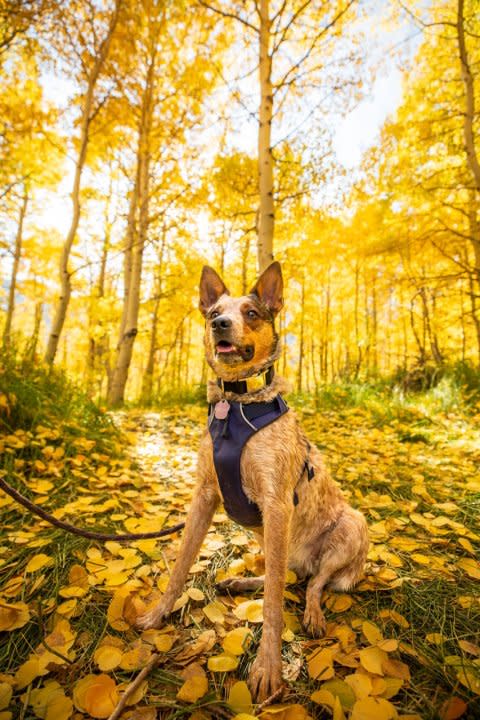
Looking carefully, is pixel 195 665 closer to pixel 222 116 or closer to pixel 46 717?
pixel 46 717

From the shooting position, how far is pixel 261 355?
205 centimetres

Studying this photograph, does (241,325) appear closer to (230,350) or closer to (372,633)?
(230,350)

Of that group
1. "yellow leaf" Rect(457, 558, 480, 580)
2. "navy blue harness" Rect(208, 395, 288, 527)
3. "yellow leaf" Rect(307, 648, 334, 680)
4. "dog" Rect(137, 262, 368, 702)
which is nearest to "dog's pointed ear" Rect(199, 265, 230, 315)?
"dog" Rect(137, 262, 368, 702)

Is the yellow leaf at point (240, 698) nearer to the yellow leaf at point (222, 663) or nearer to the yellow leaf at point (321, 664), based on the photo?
the yellow leaf at point (222, 663)

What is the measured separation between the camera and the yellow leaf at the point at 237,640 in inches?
62.2

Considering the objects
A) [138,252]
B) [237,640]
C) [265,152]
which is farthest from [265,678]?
[138,252]

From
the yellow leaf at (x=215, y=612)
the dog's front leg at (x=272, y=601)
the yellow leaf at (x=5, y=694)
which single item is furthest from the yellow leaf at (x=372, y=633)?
the yellow leaf at (x=5, y=694)

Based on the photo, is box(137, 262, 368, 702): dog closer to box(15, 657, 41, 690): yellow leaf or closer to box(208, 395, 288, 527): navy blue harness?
box(208, 395, 288, 527): navy blue harness

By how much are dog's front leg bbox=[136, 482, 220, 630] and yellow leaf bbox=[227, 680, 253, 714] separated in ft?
1.75

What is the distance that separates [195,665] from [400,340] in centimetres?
2314

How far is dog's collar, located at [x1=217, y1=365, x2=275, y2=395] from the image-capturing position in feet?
6.55

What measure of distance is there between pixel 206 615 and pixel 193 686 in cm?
47

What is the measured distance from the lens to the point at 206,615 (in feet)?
6.08

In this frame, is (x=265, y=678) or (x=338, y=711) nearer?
(x=338, y=711)
